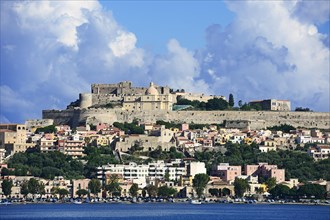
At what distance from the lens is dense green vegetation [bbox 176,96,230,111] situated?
10325cm

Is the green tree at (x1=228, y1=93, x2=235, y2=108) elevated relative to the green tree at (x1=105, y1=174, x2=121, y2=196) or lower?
elevated

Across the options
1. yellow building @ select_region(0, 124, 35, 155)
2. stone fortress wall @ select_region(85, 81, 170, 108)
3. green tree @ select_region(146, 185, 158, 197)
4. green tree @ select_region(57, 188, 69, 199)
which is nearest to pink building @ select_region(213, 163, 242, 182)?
green tree @ select_region(146, 185, 158, 197)

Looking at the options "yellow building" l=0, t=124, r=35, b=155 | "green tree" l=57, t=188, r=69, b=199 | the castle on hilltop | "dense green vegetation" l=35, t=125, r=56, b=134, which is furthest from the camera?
the castle on hilltop

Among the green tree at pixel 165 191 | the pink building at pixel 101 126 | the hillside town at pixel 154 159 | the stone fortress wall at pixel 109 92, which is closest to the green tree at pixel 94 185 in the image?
the hillside town at pixel 154 159

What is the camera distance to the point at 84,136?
9269cm

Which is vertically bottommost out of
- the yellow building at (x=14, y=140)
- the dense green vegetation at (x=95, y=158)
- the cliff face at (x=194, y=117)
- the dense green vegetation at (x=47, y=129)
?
the dense green vegetation at (x=95, y=158)

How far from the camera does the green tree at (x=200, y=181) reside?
271 ft

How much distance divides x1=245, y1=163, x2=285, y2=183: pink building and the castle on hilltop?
15.2 metres

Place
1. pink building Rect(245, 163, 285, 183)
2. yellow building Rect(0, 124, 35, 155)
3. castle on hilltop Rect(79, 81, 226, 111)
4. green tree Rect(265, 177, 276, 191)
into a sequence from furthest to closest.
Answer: castle on hilltop Rect(79, 81, 226, 111), yellow building Rect(0, 124, 35, 155), pink building Rect(245, 163, 285, 183), green tree Rect(265, 177, 276, 191)

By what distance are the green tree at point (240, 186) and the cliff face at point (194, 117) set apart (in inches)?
701

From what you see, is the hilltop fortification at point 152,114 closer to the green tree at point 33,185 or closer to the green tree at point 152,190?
the green tree at point 152,190

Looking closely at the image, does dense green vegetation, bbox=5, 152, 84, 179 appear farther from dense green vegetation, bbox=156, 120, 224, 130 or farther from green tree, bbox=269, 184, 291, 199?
dense green vegetation, bbox=156, 120, 224, 130

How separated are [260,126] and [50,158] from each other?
22092 millimetres

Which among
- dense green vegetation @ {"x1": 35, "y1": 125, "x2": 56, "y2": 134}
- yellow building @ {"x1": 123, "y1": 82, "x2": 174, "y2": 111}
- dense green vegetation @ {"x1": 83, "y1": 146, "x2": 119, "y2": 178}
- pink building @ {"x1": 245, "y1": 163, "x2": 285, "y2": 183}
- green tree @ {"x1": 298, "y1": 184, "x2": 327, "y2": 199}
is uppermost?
yellow building @ {"x1": 123, "y1": 82, "x2": 174, "y2": 111}
